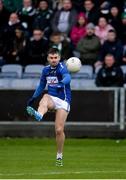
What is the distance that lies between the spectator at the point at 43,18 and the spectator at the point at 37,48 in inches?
20.4

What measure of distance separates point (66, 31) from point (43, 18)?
0.83m

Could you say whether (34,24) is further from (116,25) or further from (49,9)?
(116,25)

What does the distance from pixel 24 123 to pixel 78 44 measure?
312cm

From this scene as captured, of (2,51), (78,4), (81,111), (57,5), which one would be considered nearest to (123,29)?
(78,4)

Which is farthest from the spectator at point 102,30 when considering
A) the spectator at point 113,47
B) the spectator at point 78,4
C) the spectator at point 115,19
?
the spectator at point 78,4

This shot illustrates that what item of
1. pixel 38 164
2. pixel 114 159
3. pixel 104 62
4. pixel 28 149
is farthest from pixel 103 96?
pixel 38 164

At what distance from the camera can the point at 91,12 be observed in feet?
75.1

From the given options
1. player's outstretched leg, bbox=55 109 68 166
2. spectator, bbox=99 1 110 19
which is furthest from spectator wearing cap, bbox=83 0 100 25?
player's outstretched leg, bbox=55 109 68 166

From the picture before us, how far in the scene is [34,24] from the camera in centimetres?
2336

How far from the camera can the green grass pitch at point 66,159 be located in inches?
517

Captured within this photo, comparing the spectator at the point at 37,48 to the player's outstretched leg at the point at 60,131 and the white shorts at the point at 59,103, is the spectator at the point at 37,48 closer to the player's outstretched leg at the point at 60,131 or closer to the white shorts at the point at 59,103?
the white shorts at the point at 59,103

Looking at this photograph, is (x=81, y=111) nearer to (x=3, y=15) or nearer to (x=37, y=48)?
(x=37, y=48)

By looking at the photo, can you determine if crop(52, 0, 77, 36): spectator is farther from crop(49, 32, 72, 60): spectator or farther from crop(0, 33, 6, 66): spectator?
crop(0, 33, 6, 66): spectator

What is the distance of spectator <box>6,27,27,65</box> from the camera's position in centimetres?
2283
